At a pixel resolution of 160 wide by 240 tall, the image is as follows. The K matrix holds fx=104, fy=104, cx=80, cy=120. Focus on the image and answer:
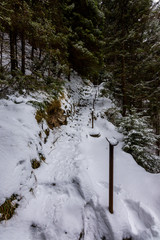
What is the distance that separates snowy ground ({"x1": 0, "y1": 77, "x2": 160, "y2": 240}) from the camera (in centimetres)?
187

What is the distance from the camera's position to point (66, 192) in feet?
8.44

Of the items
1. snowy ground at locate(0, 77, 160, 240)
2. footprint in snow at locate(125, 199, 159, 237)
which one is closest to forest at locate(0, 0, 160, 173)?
snowy ground at locate(0, 77, 160, 240)

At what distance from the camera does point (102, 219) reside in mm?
2068

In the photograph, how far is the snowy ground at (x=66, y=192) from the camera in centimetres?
187

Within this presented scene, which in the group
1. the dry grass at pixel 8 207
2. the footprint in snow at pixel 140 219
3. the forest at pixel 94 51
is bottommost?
the footprint in snow at pixel 140 219

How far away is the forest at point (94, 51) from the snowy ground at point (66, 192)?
1.74 m

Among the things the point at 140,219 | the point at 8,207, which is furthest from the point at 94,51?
the point at 8,207

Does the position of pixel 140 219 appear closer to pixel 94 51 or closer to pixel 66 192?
pixel 66 192

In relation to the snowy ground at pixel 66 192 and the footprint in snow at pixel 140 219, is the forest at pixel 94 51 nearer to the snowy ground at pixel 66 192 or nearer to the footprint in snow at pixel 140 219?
the snowy ground at pixel 66 192

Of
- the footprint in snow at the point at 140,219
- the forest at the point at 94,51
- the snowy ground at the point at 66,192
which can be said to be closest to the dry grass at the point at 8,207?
the snowy ground at the point at 66,192

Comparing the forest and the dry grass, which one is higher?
the forest

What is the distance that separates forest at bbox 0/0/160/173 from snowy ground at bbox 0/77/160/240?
1.74 m

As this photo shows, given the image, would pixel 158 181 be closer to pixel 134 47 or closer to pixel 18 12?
pixel 18 12

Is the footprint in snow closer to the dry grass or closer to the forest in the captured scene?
the dry grass
